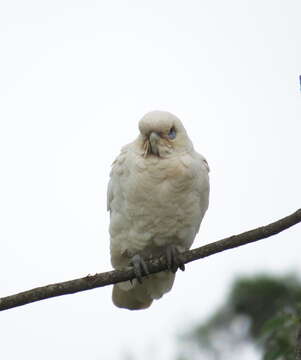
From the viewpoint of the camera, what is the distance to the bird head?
21.2 feet

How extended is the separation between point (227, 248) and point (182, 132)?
1539 mm

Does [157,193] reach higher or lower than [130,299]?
higher

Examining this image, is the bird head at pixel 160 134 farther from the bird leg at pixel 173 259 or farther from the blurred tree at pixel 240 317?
the blurred tree at pixel 240 317

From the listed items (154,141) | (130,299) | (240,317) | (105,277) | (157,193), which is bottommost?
(240,317)

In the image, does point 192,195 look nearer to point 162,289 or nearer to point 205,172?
point 205,172

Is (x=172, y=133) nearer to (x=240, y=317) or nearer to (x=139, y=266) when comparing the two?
(x=139, y=266)

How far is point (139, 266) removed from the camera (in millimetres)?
6426

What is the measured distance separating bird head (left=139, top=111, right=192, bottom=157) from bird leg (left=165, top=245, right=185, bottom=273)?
837mm

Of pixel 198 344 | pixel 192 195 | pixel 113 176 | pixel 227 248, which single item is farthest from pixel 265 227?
pixel 198 344

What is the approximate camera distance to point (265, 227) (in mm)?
5430

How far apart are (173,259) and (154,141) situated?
40.0 inches

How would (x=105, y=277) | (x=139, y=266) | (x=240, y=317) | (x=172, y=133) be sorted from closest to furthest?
(x=105, y=277)
(x=139, y=266)
(x=172, y=133)
(x=240, y=317)

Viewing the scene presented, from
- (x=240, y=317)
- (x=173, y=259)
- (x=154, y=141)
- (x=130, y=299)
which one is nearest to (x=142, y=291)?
(x=130, y=299)

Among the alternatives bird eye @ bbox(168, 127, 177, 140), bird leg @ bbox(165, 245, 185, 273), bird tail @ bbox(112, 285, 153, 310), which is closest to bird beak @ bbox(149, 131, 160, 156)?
bird eye @ bbox(168, 127, 177, 140)
